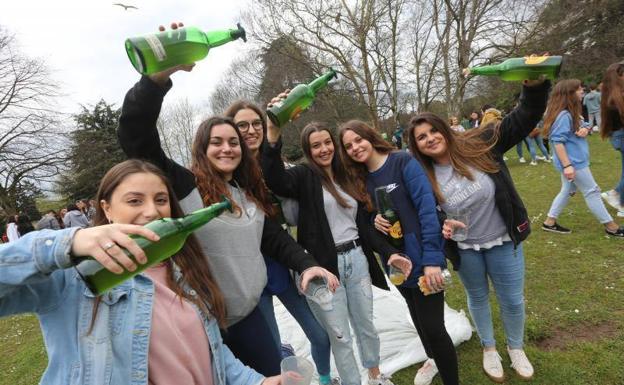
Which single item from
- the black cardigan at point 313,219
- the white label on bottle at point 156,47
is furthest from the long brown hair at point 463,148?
the white label on bottle at point 156,47

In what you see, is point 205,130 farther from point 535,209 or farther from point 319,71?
point 319,71

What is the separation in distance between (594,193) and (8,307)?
20.0 feet

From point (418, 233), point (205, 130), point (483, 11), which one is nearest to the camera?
point (205, 130)

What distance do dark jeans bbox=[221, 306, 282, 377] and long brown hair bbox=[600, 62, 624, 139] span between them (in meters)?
4.95

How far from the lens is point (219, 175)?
6.86ft

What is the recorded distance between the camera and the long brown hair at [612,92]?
4066 millimetres

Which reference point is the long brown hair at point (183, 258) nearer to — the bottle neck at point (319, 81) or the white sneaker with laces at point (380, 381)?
the bottle neck at point (319, 81)

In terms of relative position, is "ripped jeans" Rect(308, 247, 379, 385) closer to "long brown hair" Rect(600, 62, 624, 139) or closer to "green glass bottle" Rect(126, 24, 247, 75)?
"green glass bottle" Rect(126, 24, 247, 75)

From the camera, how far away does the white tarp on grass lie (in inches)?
126

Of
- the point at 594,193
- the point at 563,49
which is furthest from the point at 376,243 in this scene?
the point at 563,49

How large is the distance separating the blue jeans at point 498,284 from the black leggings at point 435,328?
1.44 feet

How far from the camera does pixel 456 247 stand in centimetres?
262

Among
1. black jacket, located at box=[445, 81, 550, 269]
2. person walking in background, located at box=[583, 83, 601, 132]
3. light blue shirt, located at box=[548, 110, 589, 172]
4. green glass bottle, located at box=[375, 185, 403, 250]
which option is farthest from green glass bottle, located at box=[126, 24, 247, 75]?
person walking in background, located at box=[583, 83, 601, 132]

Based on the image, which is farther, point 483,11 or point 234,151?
point 483,11
